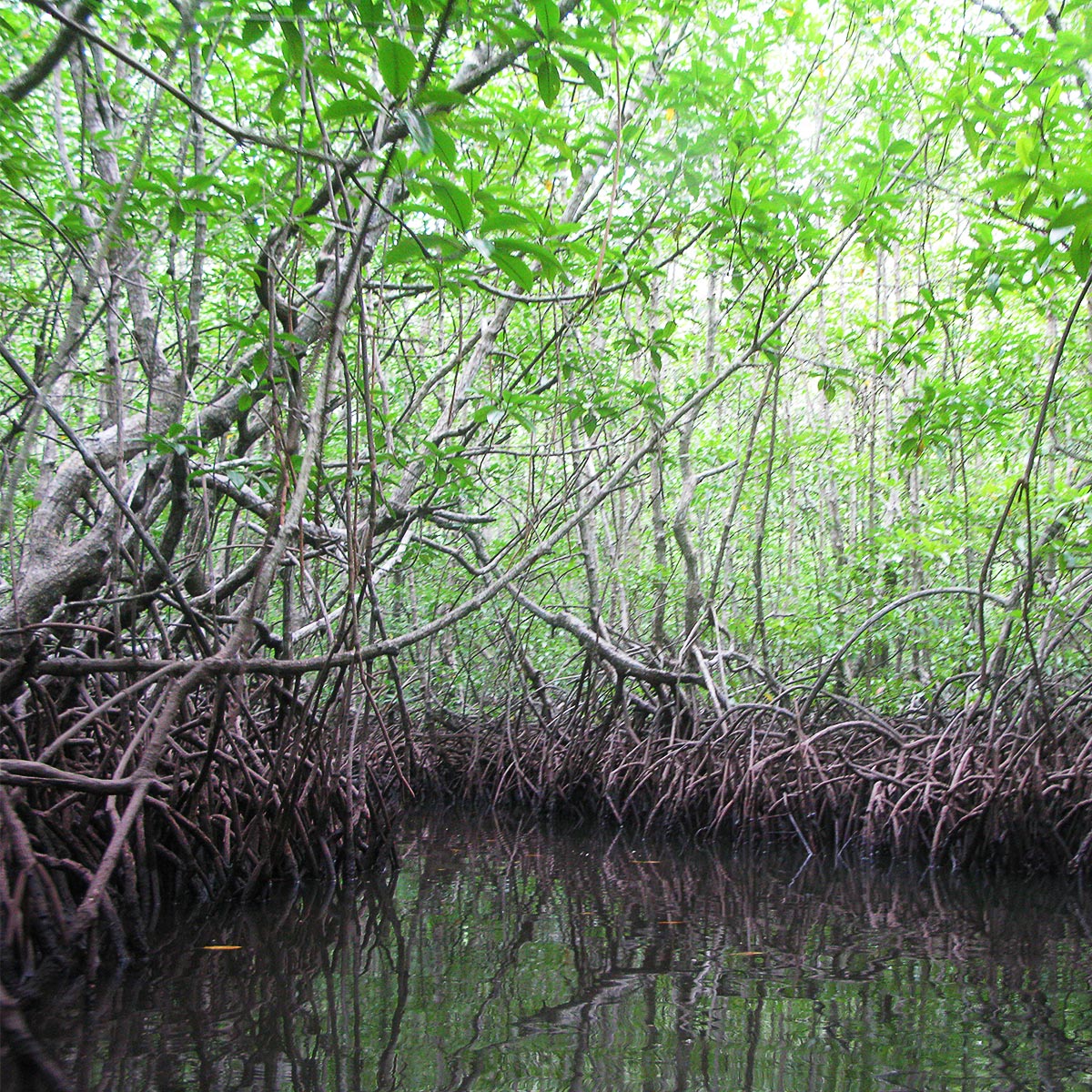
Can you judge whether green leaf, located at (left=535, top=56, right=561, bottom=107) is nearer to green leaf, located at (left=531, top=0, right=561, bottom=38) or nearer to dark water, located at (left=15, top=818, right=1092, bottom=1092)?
green leaf, located at (left=531, top=0, right=561, bottom=38)

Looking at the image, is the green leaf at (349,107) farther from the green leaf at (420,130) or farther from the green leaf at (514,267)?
the green leaf at (514,267)

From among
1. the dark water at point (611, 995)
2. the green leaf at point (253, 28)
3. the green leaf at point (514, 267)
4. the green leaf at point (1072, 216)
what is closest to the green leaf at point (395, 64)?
the green leaf at point (514, 267)

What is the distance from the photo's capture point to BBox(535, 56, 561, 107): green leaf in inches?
71.7

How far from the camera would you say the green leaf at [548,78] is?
1.82 meters

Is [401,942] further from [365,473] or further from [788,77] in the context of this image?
[788,77]

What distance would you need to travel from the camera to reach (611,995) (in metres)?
2.03

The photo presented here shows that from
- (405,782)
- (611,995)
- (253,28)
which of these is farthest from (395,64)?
(405,782)

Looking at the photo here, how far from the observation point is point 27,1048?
4.38 ft

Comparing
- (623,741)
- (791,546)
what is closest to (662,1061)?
(623,741)

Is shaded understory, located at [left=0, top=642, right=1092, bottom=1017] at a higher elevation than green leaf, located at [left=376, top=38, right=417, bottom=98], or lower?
lower

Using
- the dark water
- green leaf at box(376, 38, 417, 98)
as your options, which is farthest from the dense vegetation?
the dark water

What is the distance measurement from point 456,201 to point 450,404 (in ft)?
5.62

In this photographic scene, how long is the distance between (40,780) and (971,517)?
4622mm

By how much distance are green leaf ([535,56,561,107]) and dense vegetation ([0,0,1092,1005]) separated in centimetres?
1
